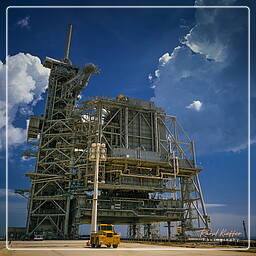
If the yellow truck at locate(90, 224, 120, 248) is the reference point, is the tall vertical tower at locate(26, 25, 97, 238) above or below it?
above

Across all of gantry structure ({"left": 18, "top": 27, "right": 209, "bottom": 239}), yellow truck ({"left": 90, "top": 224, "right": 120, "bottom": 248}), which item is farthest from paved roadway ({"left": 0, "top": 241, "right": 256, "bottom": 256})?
gantry structure ({"left": 18, "top": 27, "right": 209, "bottom": 239})

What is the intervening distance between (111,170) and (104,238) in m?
30.7

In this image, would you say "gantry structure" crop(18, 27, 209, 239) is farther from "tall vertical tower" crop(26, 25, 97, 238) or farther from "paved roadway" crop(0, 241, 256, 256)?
"paved roadway" crop(0, 241, 256, 256)

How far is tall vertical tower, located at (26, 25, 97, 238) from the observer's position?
51.6 meters

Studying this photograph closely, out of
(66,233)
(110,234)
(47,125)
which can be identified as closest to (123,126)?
(47,125)

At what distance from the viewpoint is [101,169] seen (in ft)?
163

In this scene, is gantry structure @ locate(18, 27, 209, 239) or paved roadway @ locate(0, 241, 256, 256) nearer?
paved roadway @ locate(0, 241, 256, 256)

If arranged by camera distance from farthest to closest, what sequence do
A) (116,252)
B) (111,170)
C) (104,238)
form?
(111,170) → (104,238) → (116,252)

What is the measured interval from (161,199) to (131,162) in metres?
9.77

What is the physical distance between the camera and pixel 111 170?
166 ft

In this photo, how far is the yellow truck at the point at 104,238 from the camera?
19.7m

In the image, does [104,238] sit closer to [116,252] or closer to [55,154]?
[116,252]

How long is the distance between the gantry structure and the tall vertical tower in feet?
0.62

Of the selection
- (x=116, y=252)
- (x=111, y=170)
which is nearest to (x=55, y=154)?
(x=111, y=170)
